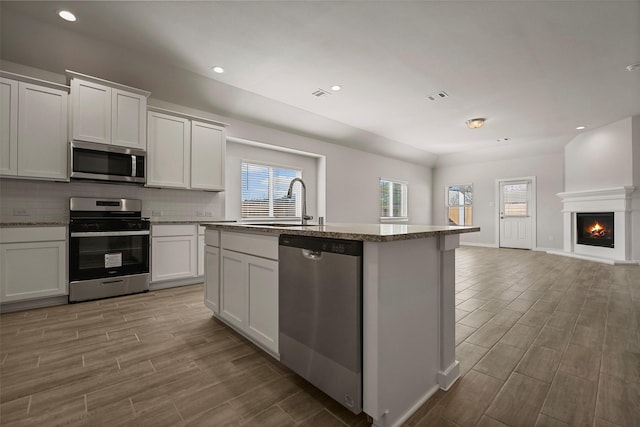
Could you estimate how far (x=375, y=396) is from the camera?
48.0 inches

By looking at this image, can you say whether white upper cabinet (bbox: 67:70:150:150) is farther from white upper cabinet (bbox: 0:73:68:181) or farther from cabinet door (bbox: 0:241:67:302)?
cabinet door (bbox: 0:241:67:302)

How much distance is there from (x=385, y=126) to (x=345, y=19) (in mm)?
3737

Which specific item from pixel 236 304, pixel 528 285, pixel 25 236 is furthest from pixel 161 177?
pixel 528 285

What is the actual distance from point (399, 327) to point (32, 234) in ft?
12.2

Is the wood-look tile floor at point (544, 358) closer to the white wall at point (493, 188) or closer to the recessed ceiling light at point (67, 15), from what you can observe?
the recessed ceiling light at point (67, 15)

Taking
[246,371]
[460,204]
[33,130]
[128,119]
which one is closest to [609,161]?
[460,204]

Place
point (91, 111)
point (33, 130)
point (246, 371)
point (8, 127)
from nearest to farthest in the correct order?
point (246, 371) → point (8, 127) → point (33, 130) → point (91, 111)

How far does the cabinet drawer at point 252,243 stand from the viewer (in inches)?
69.7

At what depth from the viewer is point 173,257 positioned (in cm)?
390

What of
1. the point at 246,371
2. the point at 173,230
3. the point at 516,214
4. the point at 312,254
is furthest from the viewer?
the point at 516,214

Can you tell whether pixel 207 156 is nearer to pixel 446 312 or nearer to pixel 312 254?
pixel 312 254

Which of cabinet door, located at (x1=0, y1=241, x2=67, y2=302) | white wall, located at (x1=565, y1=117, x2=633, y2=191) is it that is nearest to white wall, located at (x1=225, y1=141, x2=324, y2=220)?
cabinet door, located at (x1=0, y1=241, x2=67, y2=302)

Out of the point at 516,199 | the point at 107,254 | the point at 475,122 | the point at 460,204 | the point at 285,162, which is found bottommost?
the point at 107,254

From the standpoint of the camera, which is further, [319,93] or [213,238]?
[319,93]
